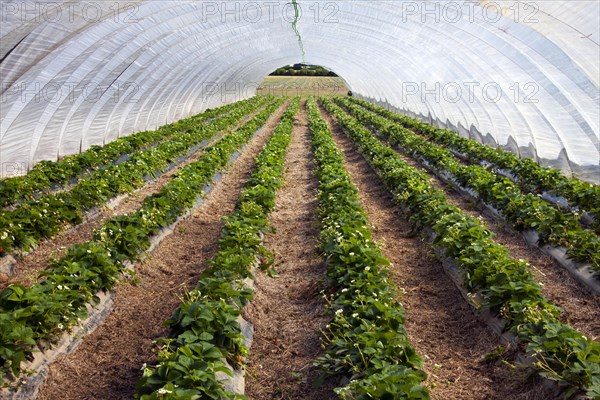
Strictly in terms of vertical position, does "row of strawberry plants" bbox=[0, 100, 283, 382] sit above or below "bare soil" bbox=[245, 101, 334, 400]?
above

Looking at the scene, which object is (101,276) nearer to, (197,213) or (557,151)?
(197,213)

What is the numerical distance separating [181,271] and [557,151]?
359 inches

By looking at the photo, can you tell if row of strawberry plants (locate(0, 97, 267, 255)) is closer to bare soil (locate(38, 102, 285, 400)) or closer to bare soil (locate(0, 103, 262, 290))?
bare soil (locate(0, 103, 262, 290))

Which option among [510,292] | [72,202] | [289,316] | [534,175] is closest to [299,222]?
[289,316]

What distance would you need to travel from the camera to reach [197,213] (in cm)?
947

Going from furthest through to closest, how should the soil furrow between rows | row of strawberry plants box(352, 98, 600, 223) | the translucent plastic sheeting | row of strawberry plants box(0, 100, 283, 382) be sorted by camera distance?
the translucent plastic sheeting < row of strawberry plants box(352, 98, 600, 223) < the soil furrow between rows < row of strawberry plants box(0, 100, 283, 382)

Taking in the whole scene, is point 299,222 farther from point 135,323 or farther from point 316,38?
point 316,38

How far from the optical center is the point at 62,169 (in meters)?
10.7

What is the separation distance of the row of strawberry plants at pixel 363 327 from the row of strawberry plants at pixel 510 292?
0.96 meters

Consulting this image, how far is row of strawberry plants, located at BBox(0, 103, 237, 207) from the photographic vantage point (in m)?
8.96

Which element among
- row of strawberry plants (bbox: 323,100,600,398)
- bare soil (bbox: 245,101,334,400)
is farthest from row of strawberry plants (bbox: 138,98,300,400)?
row of strawberry plants (bbox: 323,100,600,398)

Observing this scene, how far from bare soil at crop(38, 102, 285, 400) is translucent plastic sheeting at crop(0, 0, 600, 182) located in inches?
172

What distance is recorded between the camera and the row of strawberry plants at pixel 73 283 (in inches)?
161

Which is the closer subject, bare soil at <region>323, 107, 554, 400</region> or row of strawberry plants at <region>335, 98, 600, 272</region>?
bare soil at <region>323, 107, 554, 400</region>
